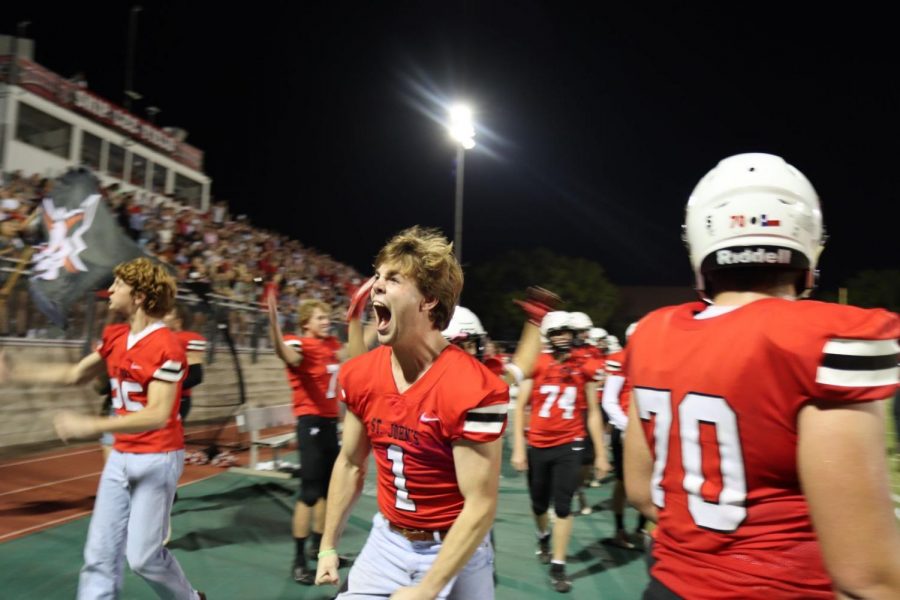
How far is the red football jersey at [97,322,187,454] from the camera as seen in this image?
3.82m

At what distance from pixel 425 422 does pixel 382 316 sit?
42 cm

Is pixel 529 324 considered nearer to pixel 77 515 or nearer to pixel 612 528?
pixel 612 528

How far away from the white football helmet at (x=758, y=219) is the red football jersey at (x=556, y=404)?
14.7ft

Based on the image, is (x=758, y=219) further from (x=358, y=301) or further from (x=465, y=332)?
(x=465, y=332)

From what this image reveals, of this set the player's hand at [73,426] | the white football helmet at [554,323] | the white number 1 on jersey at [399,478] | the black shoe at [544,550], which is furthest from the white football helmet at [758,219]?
the black shoe at [544,550]

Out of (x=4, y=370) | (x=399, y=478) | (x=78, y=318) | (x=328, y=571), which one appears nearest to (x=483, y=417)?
(x=399, y=478)

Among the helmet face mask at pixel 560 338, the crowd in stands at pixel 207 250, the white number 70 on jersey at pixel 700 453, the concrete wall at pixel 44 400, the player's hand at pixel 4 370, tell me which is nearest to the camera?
the white number 70 on jersey at pixel 700 453

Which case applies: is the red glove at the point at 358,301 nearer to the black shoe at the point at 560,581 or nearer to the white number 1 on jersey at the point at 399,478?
the white number 1 on jersey at the point at 399,478

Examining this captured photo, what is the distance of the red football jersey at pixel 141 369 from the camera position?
382cm

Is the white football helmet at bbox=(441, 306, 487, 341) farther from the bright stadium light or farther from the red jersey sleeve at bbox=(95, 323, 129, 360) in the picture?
the bright stadium light

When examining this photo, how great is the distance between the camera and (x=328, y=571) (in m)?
2.66

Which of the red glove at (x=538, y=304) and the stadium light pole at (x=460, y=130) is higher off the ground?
the stadium light pole at (x=460, y=130)

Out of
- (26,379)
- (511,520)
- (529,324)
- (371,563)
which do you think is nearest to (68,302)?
(26,379)

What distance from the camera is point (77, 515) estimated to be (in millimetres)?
7023
